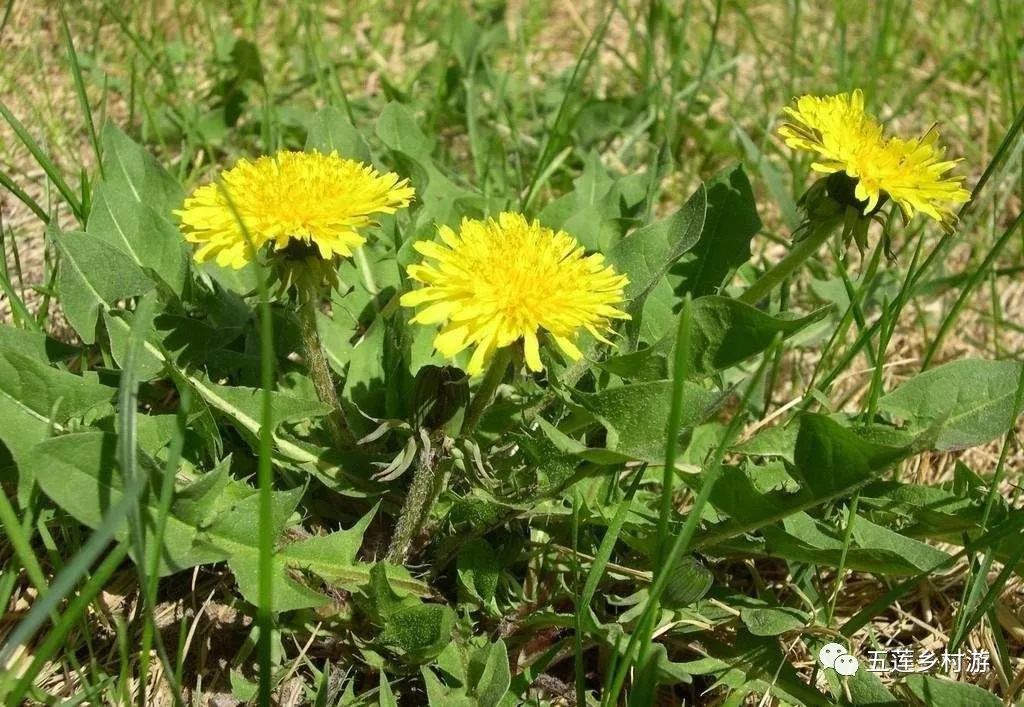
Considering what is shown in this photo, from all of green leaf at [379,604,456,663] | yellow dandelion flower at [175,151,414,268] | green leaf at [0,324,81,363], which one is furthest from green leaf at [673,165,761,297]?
green leaf at [0,324,81,363]

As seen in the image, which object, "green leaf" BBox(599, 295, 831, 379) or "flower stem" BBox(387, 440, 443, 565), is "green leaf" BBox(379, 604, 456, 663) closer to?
"flower stem" BBox(387, 440, 443, 565)

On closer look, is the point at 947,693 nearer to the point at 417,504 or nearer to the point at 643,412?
the point at 643,412

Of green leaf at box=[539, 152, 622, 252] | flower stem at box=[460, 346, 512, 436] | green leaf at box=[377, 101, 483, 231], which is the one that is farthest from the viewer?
green leaf at box=[377, 101, 483, 231]

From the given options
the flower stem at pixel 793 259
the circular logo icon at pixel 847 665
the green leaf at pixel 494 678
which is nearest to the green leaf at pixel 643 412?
the flower stem at pixel 793 259

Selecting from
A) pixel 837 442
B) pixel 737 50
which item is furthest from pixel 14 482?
pixel 737 50

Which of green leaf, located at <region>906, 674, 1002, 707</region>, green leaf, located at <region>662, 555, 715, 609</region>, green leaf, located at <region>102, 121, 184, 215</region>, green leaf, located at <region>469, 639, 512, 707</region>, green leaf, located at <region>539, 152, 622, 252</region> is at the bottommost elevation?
green leaf, located at <region>906, 674, 1002, 707</region>

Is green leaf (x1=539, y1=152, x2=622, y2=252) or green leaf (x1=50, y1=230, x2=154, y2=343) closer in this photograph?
green leaf (x1=50, y1=230, x2=154, y2=343)

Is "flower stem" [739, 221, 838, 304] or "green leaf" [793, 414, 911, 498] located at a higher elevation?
"flower stem" [739, 221, 838, 304]

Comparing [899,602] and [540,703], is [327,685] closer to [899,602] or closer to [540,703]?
[540,703]
